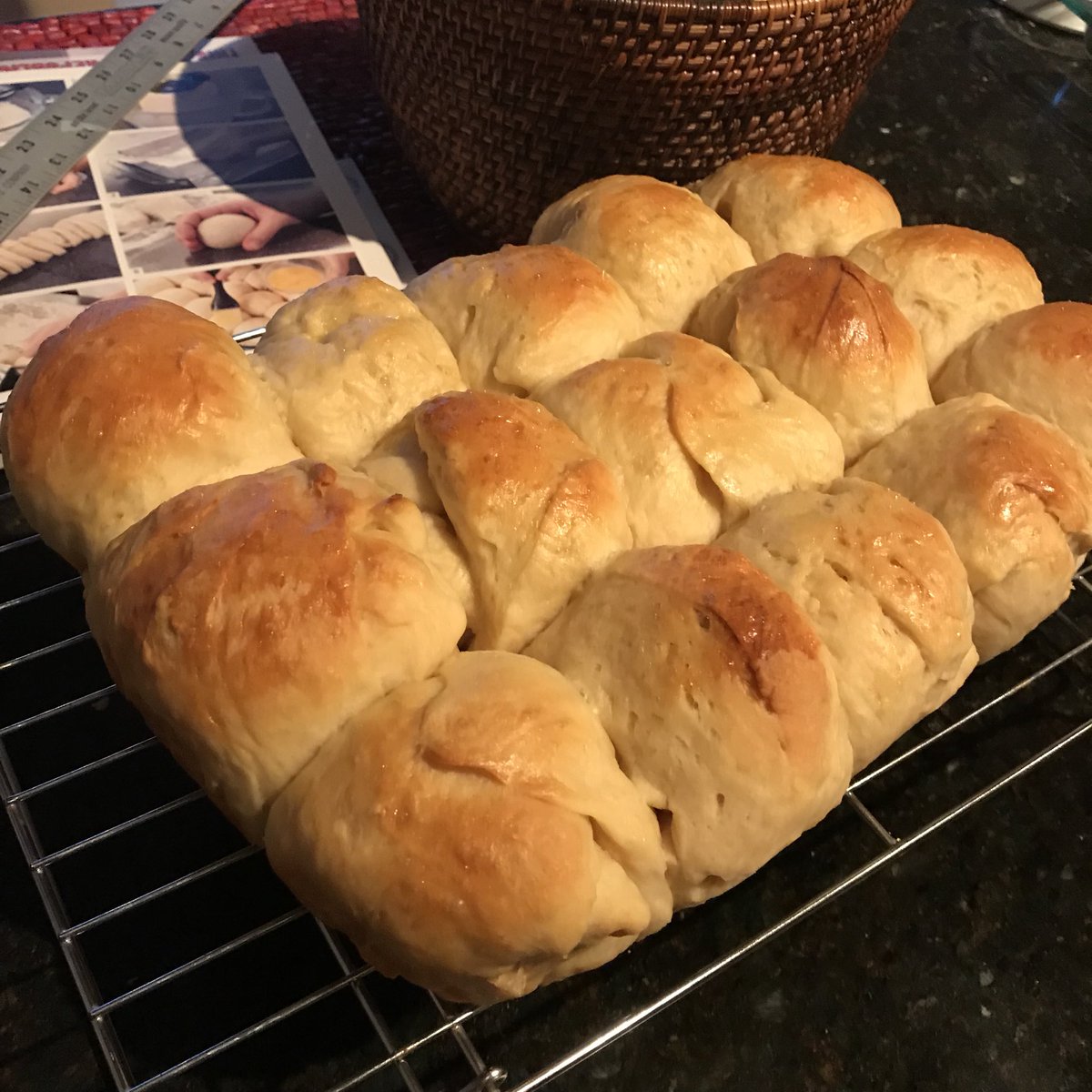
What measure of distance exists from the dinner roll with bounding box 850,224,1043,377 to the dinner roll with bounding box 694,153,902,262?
0.14ft

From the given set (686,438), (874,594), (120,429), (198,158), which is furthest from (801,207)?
(198,158)

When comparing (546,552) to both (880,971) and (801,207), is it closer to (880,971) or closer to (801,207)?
(880,971)

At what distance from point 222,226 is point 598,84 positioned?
0.63 metres

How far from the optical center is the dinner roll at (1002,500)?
2.88 ft

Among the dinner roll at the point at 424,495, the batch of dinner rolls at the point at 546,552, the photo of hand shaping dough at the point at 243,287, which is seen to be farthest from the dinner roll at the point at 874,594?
the photo of hand shaping dough at the point at 243,287

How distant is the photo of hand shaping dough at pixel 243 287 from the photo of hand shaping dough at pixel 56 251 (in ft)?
0.27

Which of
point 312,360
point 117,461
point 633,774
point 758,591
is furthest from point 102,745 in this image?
point 758,591

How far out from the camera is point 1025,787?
1034mm

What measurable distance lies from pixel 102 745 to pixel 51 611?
0.18 metres

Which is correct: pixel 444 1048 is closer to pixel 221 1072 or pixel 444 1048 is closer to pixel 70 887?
pixel 221 1072

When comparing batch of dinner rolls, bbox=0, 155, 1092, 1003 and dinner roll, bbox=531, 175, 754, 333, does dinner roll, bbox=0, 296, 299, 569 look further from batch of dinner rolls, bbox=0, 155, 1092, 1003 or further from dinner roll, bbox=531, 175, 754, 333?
dinner roll, bbox=531, 175, 754, 333

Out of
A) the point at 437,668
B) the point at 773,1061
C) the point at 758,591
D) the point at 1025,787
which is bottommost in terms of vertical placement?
the point at 773,1061

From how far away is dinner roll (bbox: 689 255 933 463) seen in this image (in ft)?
3.17

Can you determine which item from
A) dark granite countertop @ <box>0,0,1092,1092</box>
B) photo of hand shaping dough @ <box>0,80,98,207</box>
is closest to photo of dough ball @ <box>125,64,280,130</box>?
photo of hand shaping dough @ <box>0,80,98,207</box>
